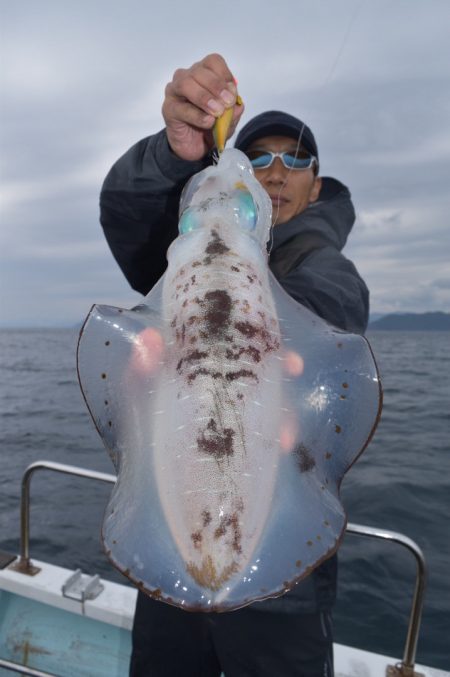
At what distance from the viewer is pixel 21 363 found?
133 ft

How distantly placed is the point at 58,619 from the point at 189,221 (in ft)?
11.7

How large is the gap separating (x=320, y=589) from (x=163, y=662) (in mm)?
907

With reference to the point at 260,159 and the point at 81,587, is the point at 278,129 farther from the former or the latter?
the point at 81,587

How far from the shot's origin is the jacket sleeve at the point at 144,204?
242 cm

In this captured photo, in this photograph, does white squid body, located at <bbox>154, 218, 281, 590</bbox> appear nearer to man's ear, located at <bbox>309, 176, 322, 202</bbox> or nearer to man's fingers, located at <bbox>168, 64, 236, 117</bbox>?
man's fingers, located at <bbox>168, 64, 236, 117</bbox>

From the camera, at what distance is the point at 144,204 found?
8.63ft

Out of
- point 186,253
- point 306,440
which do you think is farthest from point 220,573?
point 186,253

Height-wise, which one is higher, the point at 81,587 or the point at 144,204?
the point at 144,204

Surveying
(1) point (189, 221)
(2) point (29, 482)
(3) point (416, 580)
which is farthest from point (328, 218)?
(2) point (29, 482)

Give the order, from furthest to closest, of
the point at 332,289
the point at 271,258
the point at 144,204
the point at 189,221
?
1. the point at 271,258
2. the point at 144,204
3. the point at 332,289
4. the point at 189,221

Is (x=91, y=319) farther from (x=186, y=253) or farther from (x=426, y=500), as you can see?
(x=426, y=500)

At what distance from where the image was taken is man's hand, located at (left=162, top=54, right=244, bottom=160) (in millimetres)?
1819

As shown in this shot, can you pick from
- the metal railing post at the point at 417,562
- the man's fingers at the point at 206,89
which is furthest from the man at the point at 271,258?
the metal railing post at the point at 417,562

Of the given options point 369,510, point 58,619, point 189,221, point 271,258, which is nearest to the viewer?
point 189,221
